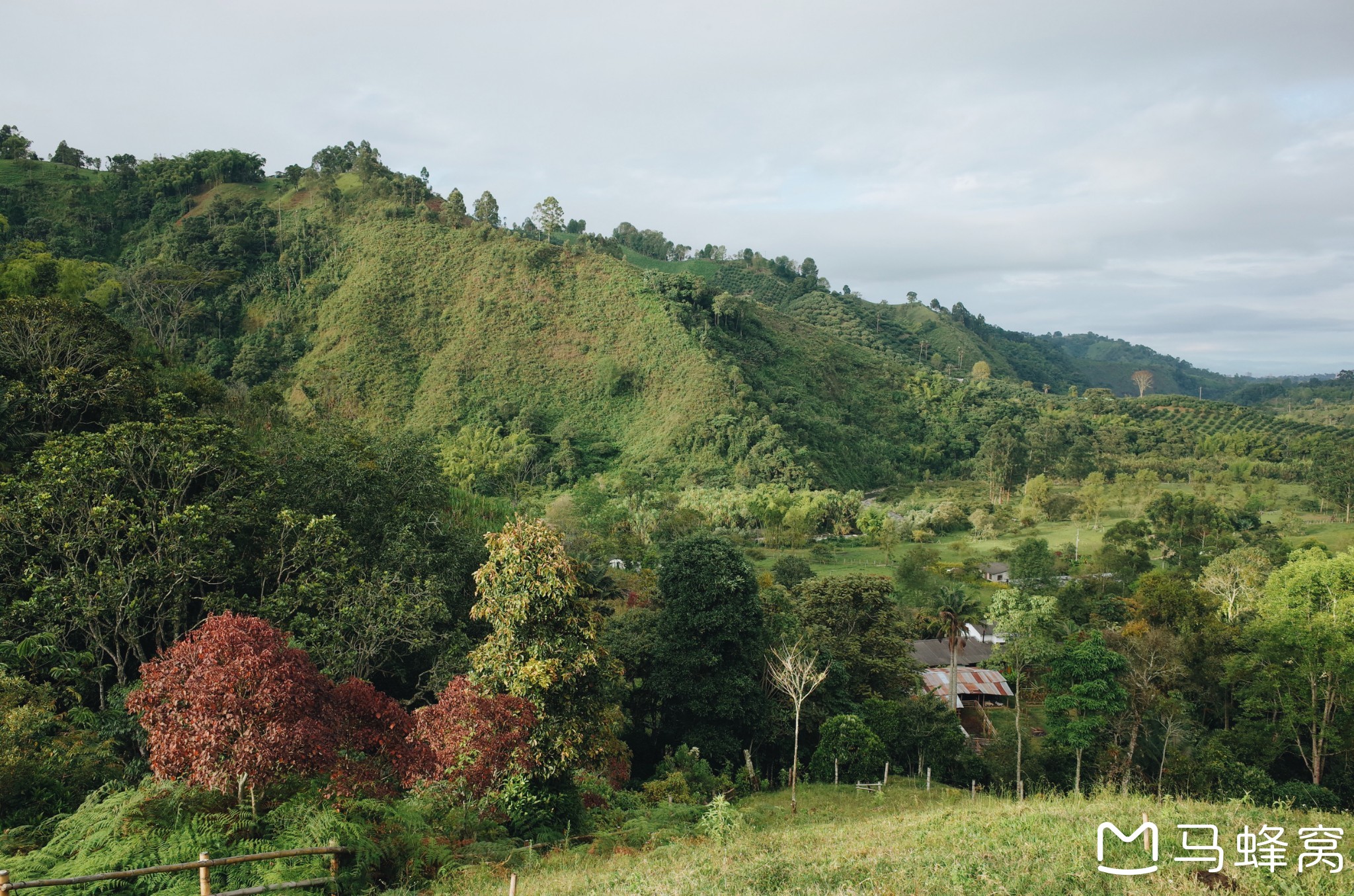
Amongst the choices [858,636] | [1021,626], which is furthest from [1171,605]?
[858,636]

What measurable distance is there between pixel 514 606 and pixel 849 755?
1104 centimetres

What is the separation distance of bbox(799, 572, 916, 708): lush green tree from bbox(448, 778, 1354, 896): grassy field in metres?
11.6

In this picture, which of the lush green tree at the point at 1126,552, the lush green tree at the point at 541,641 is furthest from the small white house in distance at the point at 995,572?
the lush green tree at the point at 541,641

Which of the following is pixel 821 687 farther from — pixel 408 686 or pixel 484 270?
pixel 484 270

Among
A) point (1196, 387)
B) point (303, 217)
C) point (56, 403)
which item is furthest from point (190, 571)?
point (1196, 387)

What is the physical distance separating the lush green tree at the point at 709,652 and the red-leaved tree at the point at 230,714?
10510 mm

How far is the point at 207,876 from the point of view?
5.55 meters

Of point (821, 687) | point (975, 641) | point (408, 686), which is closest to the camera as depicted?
point (408, 686)

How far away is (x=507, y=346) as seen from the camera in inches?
2406

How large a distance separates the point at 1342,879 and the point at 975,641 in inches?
1134

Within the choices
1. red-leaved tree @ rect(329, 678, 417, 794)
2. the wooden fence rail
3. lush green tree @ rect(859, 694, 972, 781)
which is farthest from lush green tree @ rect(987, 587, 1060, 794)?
the wooden fence rail

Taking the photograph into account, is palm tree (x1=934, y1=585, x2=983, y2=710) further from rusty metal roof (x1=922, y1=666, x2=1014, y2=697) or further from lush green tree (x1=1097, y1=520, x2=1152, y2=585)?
lush green tree (x1=1097, y1=520, x2=1152, y2=585)

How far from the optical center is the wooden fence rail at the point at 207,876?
4969mm

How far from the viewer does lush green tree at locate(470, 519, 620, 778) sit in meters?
10.6
